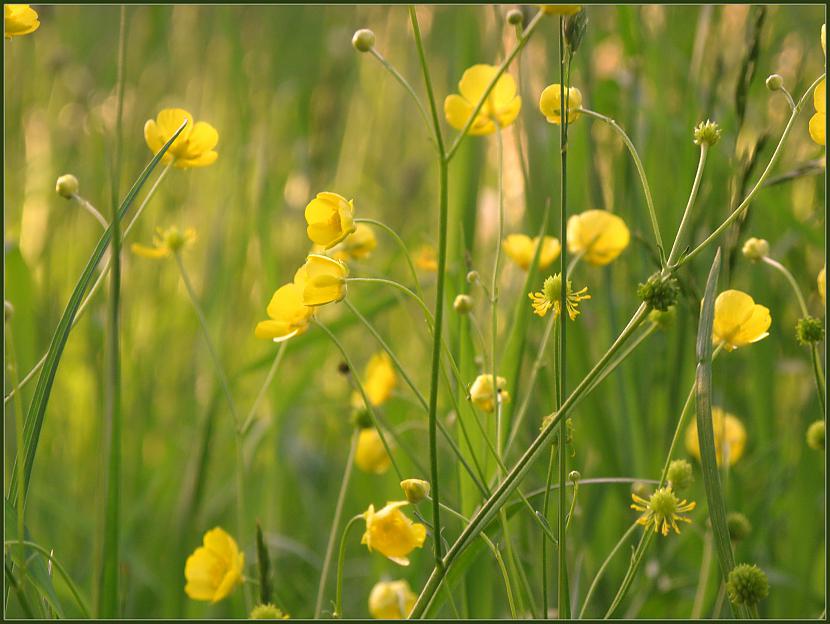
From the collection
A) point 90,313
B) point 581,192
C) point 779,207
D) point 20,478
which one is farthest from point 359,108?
point 20,478

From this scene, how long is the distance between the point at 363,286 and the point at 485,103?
0.65 metres

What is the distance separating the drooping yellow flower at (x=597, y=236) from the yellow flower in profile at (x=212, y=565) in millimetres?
357

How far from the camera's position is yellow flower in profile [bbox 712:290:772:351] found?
0.57 m

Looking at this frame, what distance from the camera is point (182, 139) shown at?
665 millimetres

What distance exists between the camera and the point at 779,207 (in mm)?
983

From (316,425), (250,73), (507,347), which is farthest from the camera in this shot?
(250,73)

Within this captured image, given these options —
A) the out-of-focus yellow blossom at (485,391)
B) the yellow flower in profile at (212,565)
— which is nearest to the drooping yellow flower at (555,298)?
the out-of-focus yellow blossom at (485,391)

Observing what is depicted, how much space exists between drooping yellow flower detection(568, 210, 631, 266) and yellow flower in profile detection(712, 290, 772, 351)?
152 mm

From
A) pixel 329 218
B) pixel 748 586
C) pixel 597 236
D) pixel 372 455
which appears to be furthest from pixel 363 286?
pixel 748 586

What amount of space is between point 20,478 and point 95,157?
1.15m

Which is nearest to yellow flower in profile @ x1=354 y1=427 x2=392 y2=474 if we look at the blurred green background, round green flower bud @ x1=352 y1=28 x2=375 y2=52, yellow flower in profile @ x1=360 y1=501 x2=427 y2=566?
the blurred green background

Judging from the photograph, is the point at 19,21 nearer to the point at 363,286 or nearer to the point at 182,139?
the point at 182,139

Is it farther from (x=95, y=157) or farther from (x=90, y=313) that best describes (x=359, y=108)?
(x=90, y=313)

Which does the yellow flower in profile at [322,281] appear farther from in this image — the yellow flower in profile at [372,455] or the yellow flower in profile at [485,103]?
the yellow flower in profile at [372,455]
